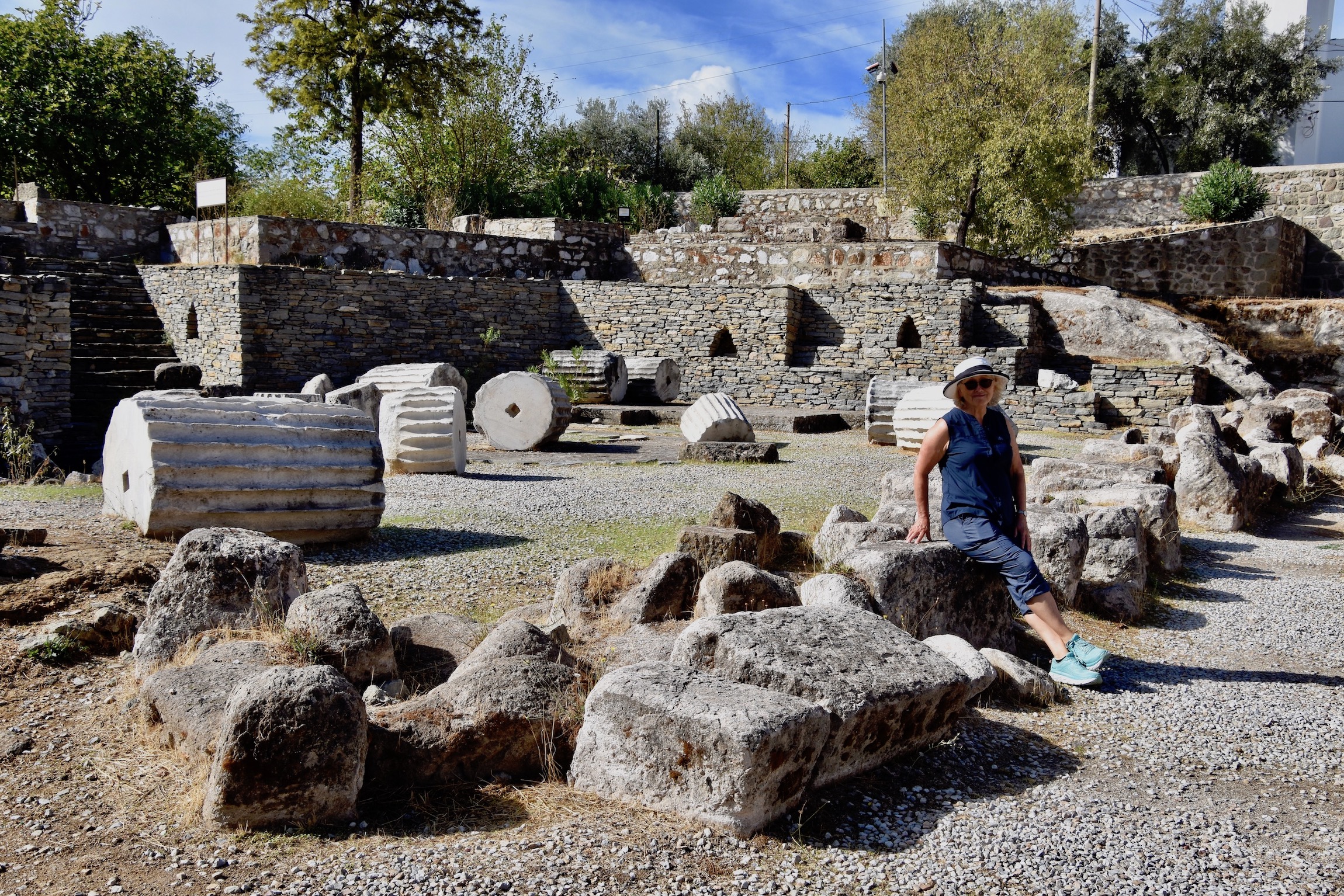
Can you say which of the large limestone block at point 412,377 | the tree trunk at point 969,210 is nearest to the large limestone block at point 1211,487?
the large limestone block at point 412,377

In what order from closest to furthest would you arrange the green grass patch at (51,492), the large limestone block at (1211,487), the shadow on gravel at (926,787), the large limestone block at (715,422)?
the shadow on gravel at (926,787), the green grass patch at (51,492), the large limestone block at (1211,487), the large limestone block at (715,422)

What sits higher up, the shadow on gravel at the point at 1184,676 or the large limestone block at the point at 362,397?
the large limestone block at the point at 362,397

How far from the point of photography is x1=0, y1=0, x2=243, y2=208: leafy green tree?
22.9 metres

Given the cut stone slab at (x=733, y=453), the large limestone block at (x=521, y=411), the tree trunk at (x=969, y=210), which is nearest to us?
the cut stone slab at (x=733, y=453)

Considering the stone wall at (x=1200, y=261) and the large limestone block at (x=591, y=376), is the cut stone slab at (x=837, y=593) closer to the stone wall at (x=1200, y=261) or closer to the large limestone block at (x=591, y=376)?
the large limestone block at (x=591, y=376)

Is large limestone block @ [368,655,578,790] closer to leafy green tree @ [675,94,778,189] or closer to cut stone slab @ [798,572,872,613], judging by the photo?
cut stone slab @ [798,572,872,613]

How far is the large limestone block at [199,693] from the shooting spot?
3.17 metres

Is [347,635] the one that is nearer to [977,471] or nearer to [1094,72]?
[977,471]

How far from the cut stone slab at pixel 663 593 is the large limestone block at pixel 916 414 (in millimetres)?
8150

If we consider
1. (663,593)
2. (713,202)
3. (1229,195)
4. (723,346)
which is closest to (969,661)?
(663,593)

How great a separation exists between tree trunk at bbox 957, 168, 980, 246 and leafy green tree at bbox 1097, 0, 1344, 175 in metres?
9.91

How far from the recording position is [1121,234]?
81.4ft

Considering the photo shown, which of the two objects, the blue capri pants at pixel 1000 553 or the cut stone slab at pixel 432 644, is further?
the blue capri pants at pixel 1000 553

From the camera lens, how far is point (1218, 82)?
2803 centimetres
